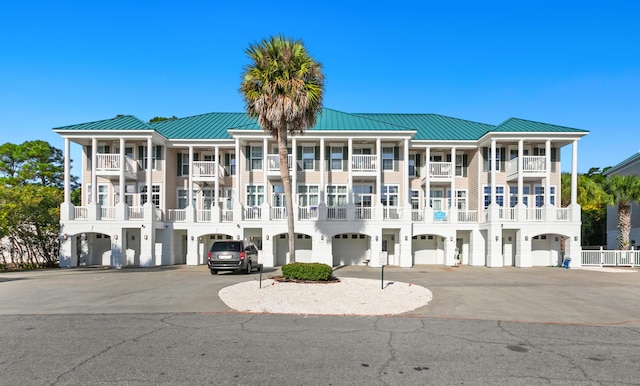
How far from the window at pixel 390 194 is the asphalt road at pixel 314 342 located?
15.4 meters

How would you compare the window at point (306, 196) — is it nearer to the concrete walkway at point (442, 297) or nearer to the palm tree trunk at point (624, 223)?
the concrete walkway at point (442, 297)

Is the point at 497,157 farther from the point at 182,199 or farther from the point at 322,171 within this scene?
the point at 182,199

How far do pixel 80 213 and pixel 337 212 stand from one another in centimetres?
1749

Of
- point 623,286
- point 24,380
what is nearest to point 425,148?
point 623,286

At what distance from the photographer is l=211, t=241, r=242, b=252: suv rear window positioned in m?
20.1

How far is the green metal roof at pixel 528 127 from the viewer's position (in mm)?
26897

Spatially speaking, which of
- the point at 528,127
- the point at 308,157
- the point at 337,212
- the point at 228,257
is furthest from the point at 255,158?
the point at 528,127

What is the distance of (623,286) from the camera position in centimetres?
1680

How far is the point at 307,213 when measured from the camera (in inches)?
1047

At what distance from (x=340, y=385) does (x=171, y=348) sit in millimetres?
3575

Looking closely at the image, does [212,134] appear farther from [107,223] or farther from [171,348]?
[171,348]

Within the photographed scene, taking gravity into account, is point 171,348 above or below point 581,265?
above

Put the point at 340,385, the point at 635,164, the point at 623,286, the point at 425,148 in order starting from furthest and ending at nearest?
the point at 635,164 < the point at 425,148 < the point at 623,286 < the point at 340,385

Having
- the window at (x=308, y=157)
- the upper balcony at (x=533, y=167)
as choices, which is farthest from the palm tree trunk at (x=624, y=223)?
the window at (x=308, y=157)
